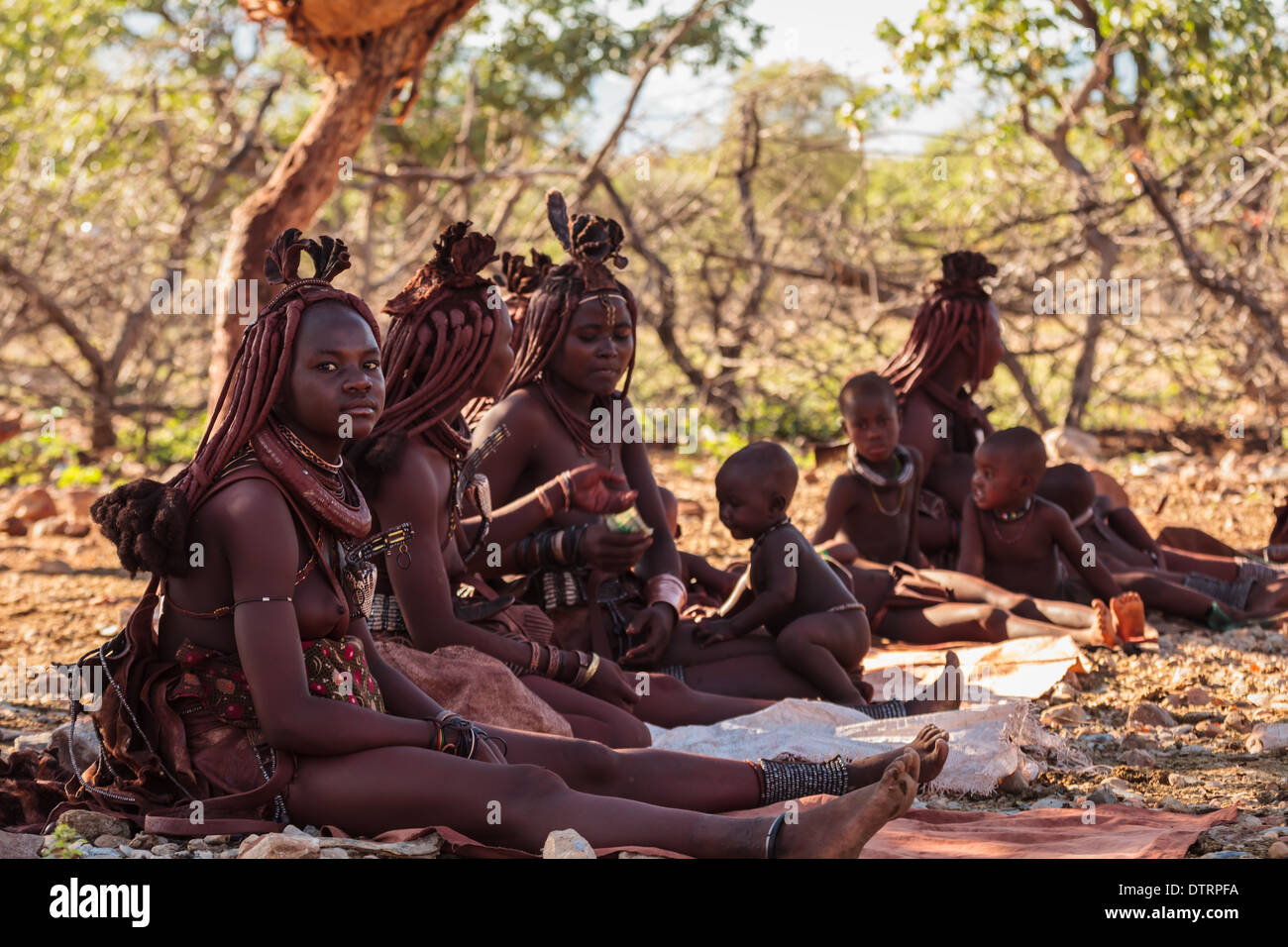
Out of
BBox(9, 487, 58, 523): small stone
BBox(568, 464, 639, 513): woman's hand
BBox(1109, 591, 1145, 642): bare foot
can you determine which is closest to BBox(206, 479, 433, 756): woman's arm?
BBox(568, 464, 639, 513): woman's hand

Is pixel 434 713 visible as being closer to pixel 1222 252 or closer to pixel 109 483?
pixel 109 483

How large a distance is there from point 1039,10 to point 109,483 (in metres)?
7.40

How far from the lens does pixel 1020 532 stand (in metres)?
6.20

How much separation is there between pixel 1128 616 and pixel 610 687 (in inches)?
100

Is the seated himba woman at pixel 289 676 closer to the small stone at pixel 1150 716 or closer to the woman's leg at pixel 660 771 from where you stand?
the woman's leg at pixel 660 771

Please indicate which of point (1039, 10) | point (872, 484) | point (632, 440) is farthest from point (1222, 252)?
point (632, 440)

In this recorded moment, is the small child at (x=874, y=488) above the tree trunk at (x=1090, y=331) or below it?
below

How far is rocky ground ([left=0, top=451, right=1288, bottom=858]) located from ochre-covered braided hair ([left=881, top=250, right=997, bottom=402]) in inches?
60.2

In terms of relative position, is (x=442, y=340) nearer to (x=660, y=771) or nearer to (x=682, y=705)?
(x=682, y=705)

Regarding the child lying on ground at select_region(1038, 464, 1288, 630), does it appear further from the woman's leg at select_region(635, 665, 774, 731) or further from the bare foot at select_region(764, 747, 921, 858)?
the bare foot at select_region(764, 747, 921, 858)

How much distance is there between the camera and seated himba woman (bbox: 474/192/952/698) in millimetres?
4863

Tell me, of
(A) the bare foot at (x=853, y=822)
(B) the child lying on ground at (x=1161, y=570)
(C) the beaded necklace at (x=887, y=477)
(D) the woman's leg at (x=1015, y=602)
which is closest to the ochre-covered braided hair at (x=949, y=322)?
(C) the beaded necklace at (x=887, y=477)

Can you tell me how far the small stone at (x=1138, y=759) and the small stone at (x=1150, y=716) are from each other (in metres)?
0.41

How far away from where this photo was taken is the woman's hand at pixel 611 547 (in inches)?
180
